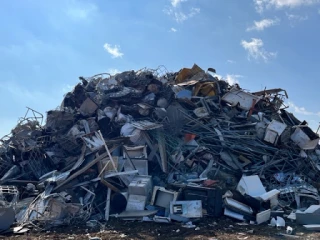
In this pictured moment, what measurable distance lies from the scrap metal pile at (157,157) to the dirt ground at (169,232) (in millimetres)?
310

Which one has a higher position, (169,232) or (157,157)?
(157,157)

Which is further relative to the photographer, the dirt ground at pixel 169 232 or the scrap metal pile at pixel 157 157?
the scrap metal pile at pixel 157 157

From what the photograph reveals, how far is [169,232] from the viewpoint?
7.49 meters

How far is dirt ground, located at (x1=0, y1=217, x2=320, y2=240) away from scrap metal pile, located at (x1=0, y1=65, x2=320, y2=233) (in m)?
0.31

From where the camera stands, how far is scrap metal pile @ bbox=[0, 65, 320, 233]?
8570 millimetres

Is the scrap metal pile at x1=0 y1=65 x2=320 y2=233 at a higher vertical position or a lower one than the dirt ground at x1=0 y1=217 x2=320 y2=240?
higher

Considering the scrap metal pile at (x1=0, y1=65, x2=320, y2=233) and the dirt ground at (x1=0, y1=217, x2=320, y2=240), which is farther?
A: the scrap metal pile at (x1=0, y1=65, x2=320, y2=233)

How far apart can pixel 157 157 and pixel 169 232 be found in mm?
3082

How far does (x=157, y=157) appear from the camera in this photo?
1030 centimetres

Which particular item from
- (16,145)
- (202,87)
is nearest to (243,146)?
(202,87)

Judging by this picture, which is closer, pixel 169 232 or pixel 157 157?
pixel 169 232

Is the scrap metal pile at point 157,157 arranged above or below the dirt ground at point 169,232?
above

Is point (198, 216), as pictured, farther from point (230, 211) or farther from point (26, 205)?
point (26, 205)

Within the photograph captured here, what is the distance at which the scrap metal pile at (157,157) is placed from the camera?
8.57 meters
